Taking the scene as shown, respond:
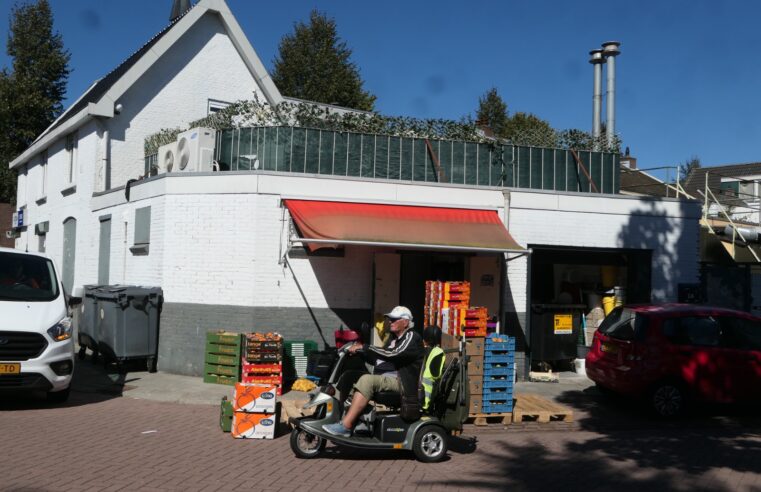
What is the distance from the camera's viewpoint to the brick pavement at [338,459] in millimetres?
6711

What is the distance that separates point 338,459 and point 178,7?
25261mm

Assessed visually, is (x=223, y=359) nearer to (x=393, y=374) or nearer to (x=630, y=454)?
(x=393, y=374)

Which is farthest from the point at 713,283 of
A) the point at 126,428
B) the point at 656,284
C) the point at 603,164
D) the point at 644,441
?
the point at 126,428

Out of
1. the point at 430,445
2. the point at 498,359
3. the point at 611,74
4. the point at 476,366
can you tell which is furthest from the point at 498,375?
Result: the point at 611,74

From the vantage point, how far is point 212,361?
39.7 feet

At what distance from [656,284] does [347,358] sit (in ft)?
29.1

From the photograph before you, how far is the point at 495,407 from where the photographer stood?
9883mm

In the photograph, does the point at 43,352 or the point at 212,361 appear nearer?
the point at 43,352

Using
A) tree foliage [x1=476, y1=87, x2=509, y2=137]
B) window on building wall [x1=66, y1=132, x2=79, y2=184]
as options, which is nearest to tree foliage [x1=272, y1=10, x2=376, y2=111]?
tree foliage [x1=476, y1=87, x2=509, y2=137]

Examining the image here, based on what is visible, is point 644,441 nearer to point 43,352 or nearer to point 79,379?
point 43,352

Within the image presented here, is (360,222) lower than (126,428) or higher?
higher

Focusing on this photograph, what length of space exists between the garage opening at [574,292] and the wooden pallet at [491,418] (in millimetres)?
4442

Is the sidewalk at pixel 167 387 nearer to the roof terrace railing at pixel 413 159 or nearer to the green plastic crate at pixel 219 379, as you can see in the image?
the green plastic crate at pixel 219 379

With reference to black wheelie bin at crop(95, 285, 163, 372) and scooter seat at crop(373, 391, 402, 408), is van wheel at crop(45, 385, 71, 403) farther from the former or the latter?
scooter seat at crop(373, 391, 402, 408)
